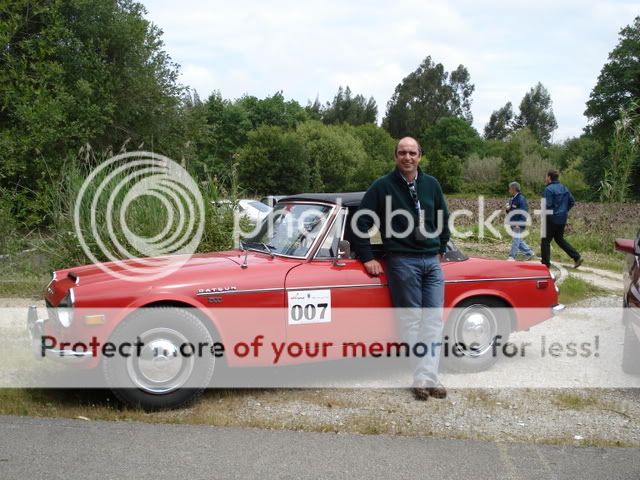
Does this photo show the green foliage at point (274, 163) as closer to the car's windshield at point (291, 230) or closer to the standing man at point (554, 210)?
the standing man at point (554, 210)

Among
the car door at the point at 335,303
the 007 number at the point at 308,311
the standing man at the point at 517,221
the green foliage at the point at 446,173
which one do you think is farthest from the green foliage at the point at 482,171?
the 007 number at the point at 308,311

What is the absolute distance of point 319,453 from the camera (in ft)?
12.8

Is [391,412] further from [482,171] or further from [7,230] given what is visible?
[482,171]

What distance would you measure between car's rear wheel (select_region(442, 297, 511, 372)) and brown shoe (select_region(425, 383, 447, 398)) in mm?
687

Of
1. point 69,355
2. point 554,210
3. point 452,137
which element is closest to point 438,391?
point 69,355

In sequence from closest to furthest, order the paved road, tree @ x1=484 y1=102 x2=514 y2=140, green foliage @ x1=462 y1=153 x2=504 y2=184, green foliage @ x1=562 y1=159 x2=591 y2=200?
→ the paved road < green foliage @ x1=562 y1=159 x2=591 y2=200 < green foliage @ x1=462 y1=153 x2=504 y2=184 < tree @ x1=484 y1=102 x2=514 y2=140

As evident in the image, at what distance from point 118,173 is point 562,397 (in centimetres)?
697

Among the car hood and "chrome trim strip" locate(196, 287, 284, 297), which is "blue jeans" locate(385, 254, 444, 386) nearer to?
"chrome trim strip" locate(196, 287, 284, 297)

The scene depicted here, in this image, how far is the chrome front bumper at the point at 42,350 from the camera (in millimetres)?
4547

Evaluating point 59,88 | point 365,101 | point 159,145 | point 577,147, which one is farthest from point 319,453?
point 365,101

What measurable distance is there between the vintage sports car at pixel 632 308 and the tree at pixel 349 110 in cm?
10155

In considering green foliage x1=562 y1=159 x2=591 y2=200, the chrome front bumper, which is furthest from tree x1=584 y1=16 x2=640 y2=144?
the chrome front bumper

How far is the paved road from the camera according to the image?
11.8ft

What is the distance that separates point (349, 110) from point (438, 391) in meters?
106
